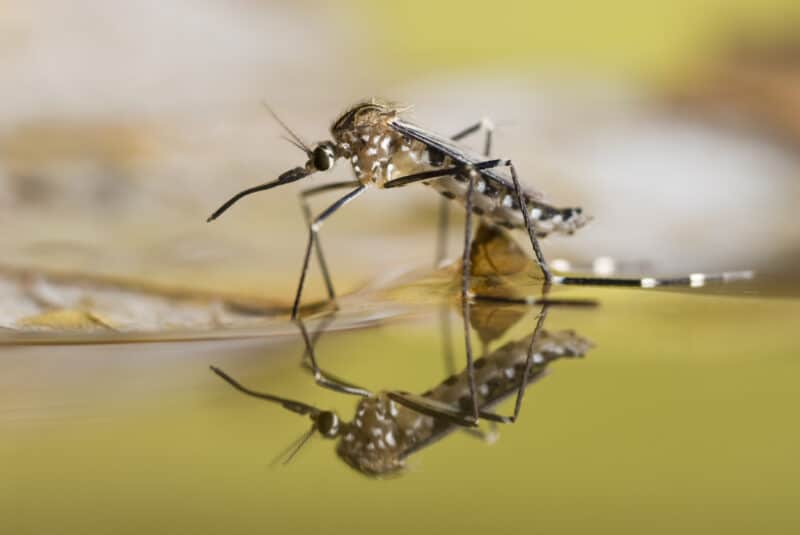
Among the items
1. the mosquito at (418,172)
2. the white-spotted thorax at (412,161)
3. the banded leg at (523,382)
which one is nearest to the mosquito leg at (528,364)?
the banded leg at (523,382)

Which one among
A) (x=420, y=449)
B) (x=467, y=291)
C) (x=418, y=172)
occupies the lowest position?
(x=420, y=449)

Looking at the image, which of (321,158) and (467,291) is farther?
(321,158)

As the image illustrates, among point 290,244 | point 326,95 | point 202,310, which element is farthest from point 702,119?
point 202,310

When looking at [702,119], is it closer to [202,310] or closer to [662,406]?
[202,310]

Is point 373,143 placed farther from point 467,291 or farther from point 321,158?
point 467,291

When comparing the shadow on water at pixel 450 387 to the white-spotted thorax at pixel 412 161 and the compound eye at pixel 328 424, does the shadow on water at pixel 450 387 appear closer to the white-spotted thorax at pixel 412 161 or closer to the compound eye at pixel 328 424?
the compound eye at pixel 328 424

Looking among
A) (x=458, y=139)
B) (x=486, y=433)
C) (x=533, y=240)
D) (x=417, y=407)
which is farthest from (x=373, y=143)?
(x=486, y=433)

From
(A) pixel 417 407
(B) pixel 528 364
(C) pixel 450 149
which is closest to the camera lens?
(A) pixel 417 407
